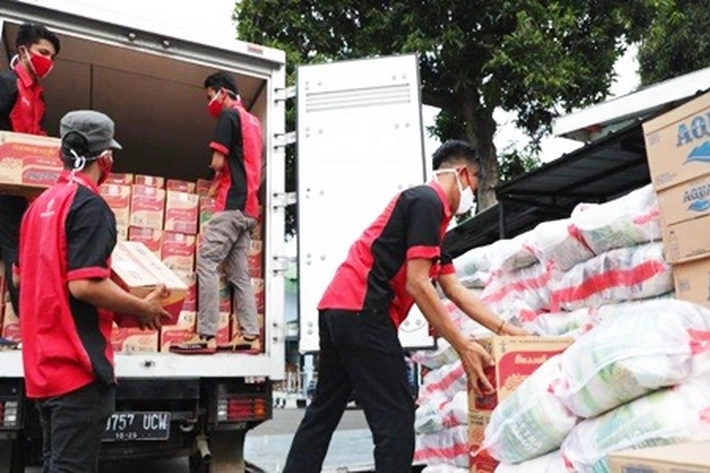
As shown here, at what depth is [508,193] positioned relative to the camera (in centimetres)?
652

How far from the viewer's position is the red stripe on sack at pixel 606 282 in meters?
3.18

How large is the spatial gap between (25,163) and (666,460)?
3296mm

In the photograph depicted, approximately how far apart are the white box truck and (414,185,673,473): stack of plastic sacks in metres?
0.51

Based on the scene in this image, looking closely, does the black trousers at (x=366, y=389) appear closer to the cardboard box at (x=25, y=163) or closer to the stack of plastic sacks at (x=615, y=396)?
the stack of plastic sacks at (x=615, y=396)

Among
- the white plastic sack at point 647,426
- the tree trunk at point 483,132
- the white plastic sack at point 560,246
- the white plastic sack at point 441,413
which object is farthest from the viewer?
the tree trunk at point 483,132

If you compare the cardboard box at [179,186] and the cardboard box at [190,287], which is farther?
the cardboard box at [179,186]

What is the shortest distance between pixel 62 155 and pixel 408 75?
2590 mm

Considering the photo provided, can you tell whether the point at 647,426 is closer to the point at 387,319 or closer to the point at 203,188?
the point at 387,319

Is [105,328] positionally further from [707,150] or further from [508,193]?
[508,193]

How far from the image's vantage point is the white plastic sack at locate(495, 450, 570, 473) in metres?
2.37

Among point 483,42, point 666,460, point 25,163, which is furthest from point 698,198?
point 483,42

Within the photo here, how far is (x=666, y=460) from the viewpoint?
151 centimetres

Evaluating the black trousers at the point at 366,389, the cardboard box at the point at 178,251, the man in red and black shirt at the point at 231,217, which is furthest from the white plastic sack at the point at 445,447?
the cardboard box at the point at 178,251

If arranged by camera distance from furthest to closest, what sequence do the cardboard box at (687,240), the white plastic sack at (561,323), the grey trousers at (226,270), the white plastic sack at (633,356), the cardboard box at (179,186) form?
the cardboard box at (179,186)
the grey trousers at (226,270)
the white plastic sack at (561,323)
the cardboard box at (687,240)
the white plastic sack at (633,356)
